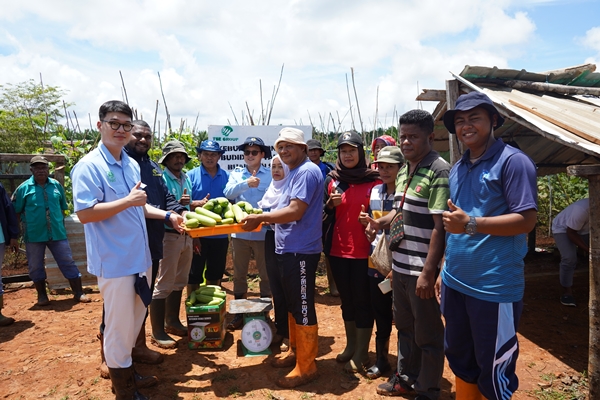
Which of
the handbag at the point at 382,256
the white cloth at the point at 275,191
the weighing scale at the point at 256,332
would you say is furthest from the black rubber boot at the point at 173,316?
the handbag at the point at 382,256

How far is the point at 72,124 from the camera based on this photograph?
1062cm

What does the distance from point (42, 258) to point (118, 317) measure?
4.44 metres

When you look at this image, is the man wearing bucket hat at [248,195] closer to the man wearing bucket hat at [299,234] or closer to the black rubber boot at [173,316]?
the black rubber boot at [173,316]

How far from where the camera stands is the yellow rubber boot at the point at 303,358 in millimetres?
3736

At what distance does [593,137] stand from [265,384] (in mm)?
3717

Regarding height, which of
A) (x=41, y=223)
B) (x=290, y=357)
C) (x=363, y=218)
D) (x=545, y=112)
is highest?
(x=545, y=112)

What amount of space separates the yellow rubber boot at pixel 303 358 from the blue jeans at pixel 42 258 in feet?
15.4

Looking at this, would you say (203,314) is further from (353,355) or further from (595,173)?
(595,173)

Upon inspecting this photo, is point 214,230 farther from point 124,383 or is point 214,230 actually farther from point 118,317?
point 124,383

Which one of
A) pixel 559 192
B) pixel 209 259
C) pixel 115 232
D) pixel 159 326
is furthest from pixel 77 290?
pixel 559 192

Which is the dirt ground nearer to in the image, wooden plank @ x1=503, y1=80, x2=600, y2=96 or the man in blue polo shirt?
the man in blue polo shirt

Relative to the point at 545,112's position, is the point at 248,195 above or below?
below

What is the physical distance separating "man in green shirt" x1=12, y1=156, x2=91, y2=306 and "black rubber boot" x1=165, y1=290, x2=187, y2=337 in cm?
250

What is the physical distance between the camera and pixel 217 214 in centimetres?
405
